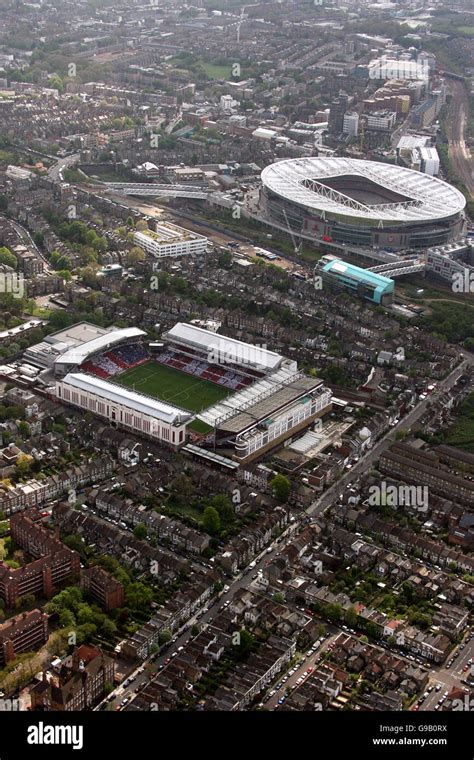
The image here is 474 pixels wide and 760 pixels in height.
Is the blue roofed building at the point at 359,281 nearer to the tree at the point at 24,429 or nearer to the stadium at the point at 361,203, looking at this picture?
the stadium at the point at 361,203

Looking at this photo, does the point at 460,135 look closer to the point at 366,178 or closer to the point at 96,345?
the point at 366,178

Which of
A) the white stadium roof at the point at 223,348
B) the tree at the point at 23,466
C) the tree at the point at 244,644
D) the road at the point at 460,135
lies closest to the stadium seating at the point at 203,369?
the white stadium roof at the point at 223,348

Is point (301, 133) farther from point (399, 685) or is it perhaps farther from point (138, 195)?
point (399, 685)

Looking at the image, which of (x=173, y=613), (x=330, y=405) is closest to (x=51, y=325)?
(x=330, y=405)

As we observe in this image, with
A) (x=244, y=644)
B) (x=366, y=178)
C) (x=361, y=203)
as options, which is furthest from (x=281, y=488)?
(x=366, y=178)

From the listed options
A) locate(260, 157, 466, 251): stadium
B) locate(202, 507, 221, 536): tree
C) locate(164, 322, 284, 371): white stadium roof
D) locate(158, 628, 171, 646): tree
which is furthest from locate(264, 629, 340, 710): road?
locate(260, 157, 466, 251): stadium

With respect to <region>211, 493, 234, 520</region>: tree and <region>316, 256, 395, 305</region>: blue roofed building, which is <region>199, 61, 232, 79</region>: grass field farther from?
<region>211, 493, 234, 520</region>: tree
